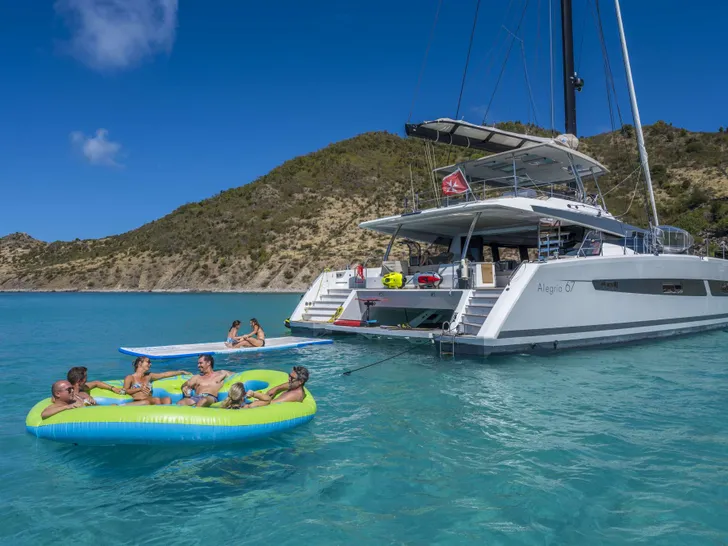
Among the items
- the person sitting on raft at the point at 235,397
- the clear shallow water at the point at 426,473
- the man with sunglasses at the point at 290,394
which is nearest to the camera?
the clear shallow water at the point at 426,473

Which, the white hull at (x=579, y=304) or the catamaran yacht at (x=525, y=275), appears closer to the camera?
the white hull at (x=579, y=304)

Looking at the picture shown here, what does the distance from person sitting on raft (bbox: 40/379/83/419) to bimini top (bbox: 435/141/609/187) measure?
11477 millimetres

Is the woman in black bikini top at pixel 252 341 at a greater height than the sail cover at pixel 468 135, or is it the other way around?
the sail cover at pixel 468 135

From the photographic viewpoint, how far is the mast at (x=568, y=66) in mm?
16641

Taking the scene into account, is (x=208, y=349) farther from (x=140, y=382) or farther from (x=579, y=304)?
(x=579, y=304)

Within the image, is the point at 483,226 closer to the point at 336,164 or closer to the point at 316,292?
the point at 316,292

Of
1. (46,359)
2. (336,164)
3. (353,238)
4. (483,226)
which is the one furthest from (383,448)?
(336,164)

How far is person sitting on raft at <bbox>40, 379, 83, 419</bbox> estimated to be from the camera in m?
6.63

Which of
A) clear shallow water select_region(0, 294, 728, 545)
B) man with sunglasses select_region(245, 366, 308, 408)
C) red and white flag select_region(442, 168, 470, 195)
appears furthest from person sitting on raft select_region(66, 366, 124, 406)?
red and white flag select_region(442, 168, 470, 195)

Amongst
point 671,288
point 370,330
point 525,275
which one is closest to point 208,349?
point 370,330

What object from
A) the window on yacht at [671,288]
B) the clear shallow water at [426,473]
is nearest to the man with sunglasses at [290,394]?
the clear shallow water at [426,473]

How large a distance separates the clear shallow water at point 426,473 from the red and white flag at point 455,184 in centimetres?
598

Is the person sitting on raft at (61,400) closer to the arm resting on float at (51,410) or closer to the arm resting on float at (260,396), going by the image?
the arm resting on float at (51,410)

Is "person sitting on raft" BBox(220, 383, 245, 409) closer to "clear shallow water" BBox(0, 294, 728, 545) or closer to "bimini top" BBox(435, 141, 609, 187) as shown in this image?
"clear shallow water" BBox(0, 294, 728, 545)
